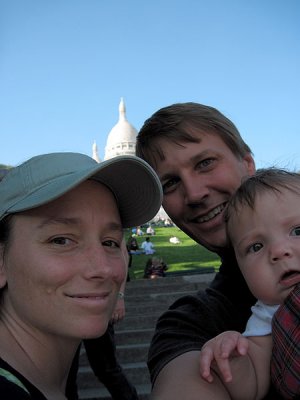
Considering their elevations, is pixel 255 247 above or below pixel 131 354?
above

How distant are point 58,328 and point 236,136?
5.40ft

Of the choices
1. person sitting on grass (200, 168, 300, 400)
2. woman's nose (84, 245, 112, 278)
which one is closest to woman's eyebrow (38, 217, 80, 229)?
woman's nose (84, 245, 112, 278)

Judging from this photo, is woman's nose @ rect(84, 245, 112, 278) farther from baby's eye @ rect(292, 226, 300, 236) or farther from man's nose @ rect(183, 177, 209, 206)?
man's nose @ rect(183, 177, 209, 206)

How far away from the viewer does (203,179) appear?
7.72 feet

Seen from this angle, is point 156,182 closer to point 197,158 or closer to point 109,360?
point 197,158

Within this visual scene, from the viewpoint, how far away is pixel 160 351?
1.63 meters

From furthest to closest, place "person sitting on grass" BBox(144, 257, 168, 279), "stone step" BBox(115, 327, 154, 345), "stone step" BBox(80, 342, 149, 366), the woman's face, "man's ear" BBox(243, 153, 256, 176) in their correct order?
1. "person sitting on grass" BBox(144, 257, 168, 279)
2. "stone step" BBox(115, 327, 154, 345)
3. "stone step" BBox(80, 342, 149, 366)
4. "man's ear" BBox(243, 153, 256, 176)
5. the woman's face

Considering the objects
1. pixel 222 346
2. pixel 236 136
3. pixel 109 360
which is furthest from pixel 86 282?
pixel 109 360

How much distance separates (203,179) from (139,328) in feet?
18.4

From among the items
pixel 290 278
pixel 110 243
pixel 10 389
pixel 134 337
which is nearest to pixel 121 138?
pixel 134 337

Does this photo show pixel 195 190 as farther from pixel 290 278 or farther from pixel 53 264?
pixel 53 264

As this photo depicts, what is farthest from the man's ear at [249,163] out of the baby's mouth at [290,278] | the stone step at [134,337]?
the stone step at [134,337]

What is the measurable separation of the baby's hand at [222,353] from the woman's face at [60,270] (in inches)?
17.6

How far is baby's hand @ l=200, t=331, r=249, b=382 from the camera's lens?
129cm
